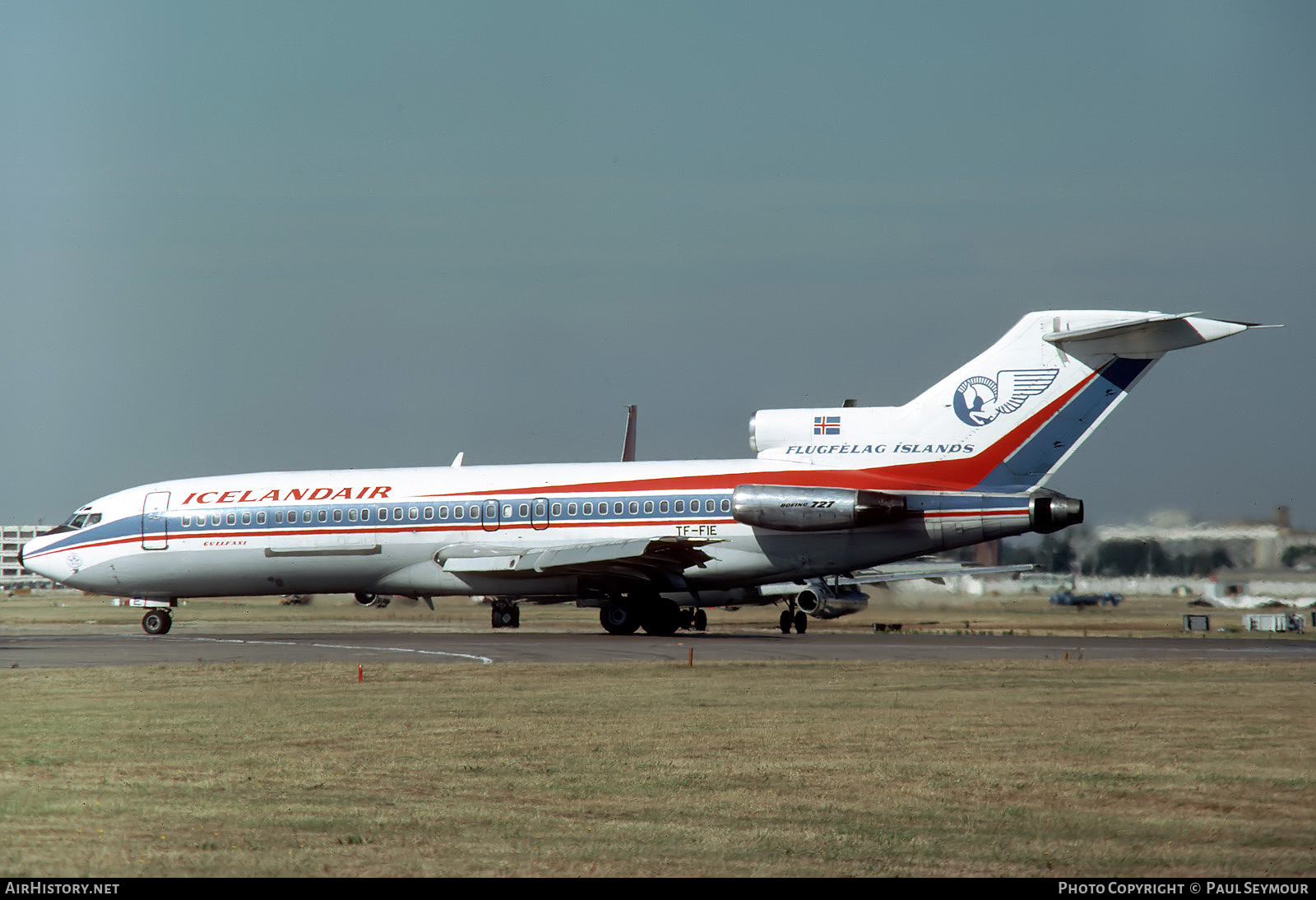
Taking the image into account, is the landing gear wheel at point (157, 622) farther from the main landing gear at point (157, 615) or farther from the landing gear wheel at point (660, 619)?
the landing gear wheel at point (660, 619)

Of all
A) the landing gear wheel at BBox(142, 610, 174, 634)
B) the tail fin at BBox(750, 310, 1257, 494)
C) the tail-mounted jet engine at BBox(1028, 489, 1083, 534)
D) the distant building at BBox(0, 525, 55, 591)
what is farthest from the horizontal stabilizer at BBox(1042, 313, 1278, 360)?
the distant building at BBox(0, 525, 55, 591)

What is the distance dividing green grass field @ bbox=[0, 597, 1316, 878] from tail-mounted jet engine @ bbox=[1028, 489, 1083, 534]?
29.6ft

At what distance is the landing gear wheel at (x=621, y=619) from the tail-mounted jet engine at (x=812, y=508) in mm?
3815

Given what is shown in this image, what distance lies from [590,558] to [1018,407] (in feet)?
33.8

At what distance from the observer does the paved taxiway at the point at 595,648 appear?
76.6ft

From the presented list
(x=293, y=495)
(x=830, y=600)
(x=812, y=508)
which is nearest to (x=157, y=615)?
(x=293, y=495)

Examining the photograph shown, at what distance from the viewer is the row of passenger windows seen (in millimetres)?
30875

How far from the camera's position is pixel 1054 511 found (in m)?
28.7

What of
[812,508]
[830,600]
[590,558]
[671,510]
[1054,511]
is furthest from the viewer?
[830,600]

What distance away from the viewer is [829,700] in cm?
1642

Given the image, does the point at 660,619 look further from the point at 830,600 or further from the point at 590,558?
the point at 830,600

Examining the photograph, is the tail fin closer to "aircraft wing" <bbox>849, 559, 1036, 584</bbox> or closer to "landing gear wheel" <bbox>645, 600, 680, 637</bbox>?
"landing gear wheel" <bbox>645, 600, 680, 637</bbox>
